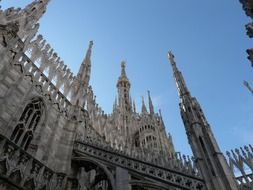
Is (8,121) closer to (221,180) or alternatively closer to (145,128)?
(221,180)

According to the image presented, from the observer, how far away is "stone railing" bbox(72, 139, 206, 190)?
8.35 metres

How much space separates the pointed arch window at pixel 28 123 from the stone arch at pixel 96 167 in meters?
2.28

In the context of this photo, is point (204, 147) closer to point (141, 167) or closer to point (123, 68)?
point (141, 167)

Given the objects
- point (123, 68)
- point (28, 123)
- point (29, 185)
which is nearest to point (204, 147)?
point (29, 185)

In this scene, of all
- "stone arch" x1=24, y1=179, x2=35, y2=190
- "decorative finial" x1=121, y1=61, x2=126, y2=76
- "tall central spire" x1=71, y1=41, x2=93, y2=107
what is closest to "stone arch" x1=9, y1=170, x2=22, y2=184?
"stone arch" x1=24, y1=179, x2=35, y2=190

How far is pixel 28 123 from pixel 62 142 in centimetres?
179

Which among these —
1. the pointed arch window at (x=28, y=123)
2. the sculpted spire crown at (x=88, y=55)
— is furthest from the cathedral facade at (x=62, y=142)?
the sculpted spire crown at (x=88, y=55)

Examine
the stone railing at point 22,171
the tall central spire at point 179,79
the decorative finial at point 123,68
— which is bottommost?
the stone railing at point 22,171

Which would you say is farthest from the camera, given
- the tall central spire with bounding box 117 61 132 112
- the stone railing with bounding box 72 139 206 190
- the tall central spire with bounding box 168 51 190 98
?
the tall central spire with bounding box 117 61 132 112

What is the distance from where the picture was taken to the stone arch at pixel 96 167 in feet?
31.0

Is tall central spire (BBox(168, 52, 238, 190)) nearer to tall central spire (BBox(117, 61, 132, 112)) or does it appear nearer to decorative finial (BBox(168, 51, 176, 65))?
decorative finial (BBox(168, 51, 176, 65))

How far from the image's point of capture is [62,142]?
37.9 ft

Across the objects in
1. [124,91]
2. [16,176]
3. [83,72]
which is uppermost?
[124,91]

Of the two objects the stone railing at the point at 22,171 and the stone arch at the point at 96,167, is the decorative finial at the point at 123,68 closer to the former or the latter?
the stone arch at the point at 96,167
